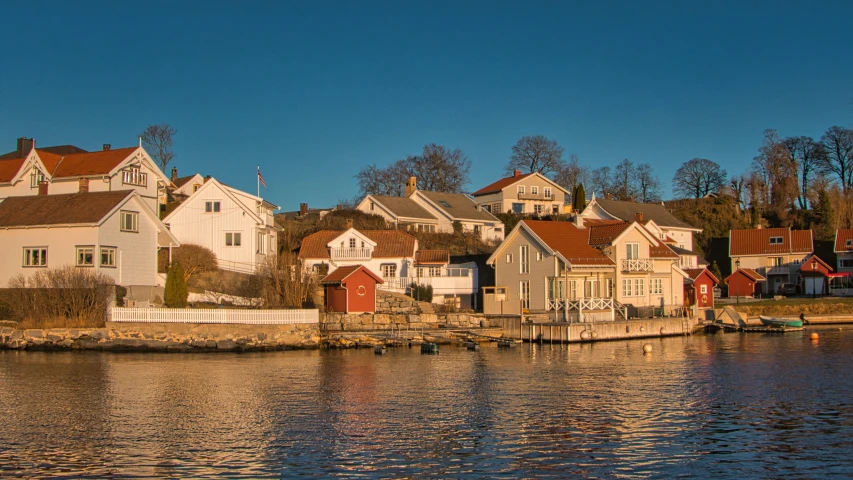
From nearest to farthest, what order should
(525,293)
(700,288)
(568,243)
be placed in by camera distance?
(525,293)
(568,243)
(700,288)

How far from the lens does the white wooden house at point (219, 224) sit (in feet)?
187

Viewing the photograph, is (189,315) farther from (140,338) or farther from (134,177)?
(134,177)

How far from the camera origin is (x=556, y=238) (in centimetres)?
5219

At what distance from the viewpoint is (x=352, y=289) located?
4825 centimetres

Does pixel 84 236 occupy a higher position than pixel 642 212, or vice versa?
pixel 642 212

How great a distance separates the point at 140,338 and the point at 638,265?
31.9 m

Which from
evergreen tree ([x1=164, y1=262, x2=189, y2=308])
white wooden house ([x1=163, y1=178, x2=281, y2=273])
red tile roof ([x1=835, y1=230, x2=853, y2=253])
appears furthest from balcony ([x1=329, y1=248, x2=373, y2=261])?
red tile roof ([x1=835, y1=230, x2=853, y2=253])

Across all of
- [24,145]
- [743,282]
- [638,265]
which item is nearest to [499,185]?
[743,282]

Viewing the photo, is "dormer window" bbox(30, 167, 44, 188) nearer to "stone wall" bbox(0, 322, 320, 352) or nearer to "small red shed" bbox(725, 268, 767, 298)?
"stone wall" bbox(0, 322, 320, 352)

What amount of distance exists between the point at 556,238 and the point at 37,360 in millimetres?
Result: 31452

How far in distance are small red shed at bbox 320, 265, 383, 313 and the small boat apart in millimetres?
29609

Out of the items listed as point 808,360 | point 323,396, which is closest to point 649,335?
point 808,360

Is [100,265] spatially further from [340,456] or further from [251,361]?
[340,456]

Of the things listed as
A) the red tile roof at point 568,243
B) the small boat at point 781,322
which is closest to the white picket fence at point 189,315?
the red tile roof at point 568,243
